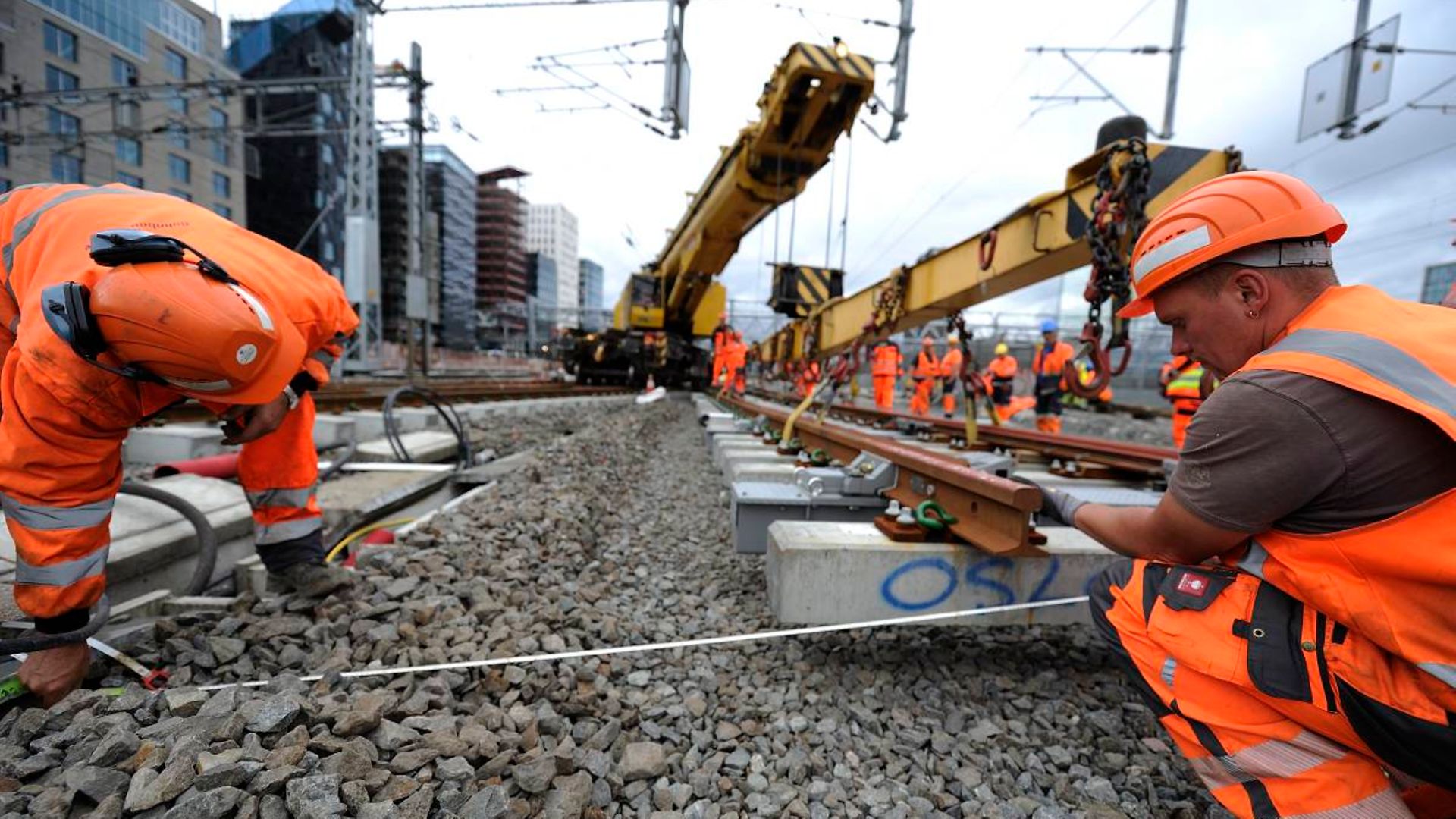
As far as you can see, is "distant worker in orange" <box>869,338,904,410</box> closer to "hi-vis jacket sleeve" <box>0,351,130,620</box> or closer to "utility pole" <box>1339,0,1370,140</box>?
"utility pole" <box>1339,0,1370,140</box>

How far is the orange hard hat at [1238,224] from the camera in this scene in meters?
1.23

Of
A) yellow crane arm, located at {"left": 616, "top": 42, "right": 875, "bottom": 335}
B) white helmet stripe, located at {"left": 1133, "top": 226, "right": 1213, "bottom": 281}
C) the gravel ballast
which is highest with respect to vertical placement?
yellow crane arm, located at {"left": 616, "top": 42, "right": 875, "bottom": 335}

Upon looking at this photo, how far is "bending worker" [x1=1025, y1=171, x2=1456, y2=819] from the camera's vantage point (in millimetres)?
1031

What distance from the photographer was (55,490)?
5.01 ft

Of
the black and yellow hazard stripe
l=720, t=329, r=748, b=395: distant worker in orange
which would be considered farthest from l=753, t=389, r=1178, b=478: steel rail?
l=720, t=329, r=748, b=395: distant worker in orange

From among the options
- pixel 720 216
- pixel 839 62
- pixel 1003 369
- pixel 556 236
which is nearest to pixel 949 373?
pixel 1003 369

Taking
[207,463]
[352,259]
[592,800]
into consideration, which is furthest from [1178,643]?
[352,259]

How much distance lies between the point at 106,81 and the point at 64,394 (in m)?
11.9

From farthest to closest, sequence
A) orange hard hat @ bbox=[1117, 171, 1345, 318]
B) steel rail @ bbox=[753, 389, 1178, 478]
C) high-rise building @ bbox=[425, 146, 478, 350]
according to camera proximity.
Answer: high-rise building @ bbox=[425, 146, 478, 350], steel rail @ bbox=[753, 389, 1178, 478], orange hard hat @ bbox=[1117, 171, 1345, 318]

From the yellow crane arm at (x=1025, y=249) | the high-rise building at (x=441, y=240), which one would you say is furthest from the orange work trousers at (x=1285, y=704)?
the high-rise building at (x=441, y=240)

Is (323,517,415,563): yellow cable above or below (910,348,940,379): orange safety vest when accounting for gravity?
below

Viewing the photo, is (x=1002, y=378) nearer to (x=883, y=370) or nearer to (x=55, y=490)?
(x=883, y=370)

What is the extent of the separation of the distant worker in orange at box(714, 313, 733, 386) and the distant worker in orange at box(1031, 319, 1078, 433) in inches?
265

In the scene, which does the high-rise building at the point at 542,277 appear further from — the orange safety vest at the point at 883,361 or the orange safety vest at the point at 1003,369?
the orange safety vest at the point at 1003,369
